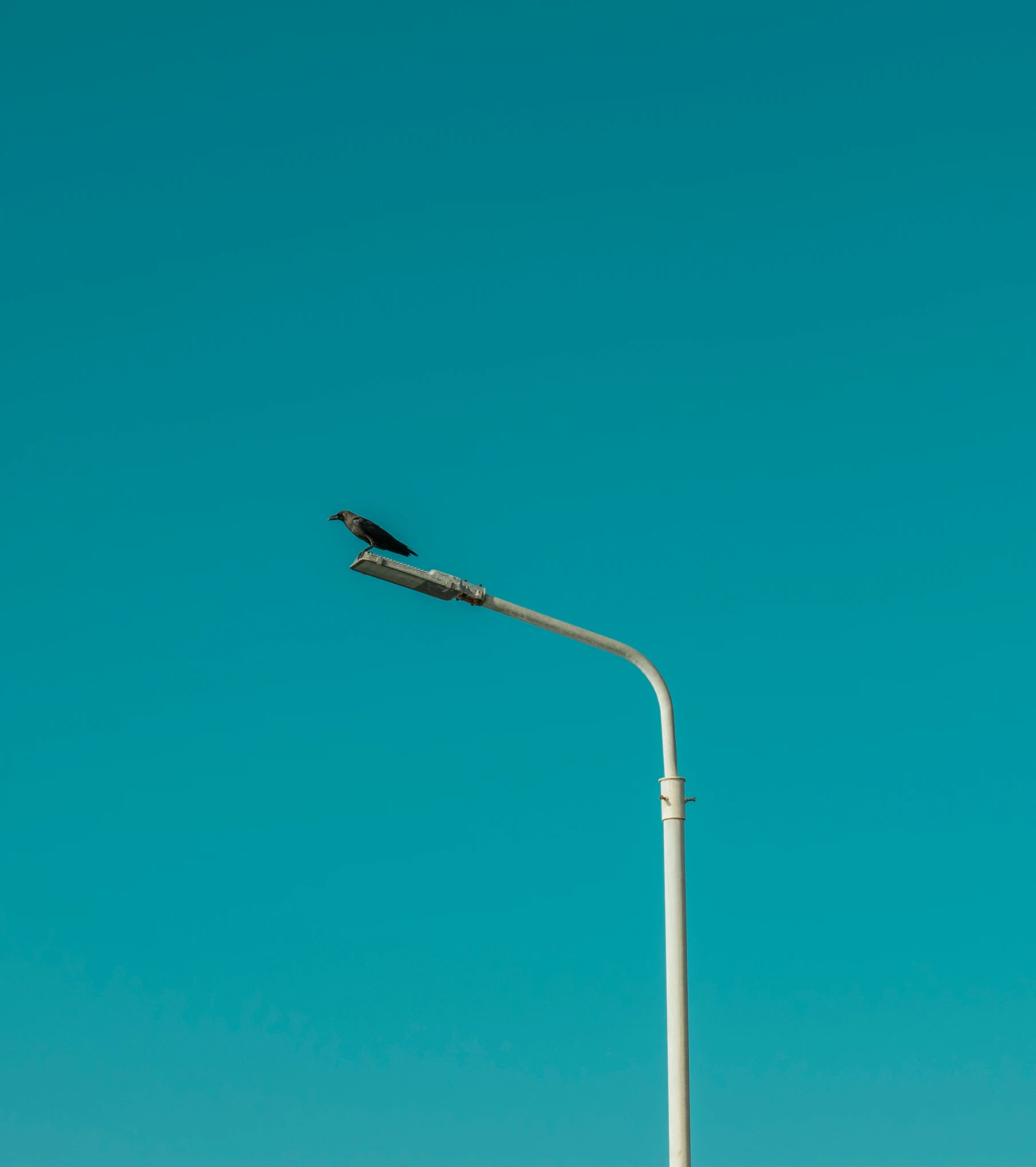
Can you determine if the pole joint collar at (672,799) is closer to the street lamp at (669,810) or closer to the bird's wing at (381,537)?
the street lamp at (669,810)

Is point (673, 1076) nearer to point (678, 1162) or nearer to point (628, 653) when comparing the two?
point (678, 1162)

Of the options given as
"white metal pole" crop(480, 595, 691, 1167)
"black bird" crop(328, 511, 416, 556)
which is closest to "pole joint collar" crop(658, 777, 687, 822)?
"white metal pole" crop(480, 595, 691, 1167)

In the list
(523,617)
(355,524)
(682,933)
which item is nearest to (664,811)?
Answer: (682,933)

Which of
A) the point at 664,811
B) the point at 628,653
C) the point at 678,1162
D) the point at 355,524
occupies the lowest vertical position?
the point at 678,1162

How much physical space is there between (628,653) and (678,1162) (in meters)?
4.49

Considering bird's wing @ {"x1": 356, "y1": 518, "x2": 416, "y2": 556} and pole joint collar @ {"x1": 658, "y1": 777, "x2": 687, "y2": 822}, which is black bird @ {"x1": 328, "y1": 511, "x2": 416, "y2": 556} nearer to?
bird's wing @ {"x1": 356, "y1": 518, "x2": 416, "y2": 556}

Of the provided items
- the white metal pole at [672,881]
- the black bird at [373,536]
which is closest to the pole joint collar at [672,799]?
the white metal pole at [672,881]

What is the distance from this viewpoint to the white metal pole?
483 inches

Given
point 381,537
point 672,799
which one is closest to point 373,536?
point 381,537

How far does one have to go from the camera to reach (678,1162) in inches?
479

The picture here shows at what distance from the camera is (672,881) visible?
12.9m

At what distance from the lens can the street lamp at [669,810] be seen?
12.3 m

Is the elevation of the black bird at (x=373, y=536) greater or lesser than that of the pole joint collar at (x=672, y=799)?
greater

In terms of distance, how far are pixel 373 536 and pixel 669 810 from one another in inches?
149
